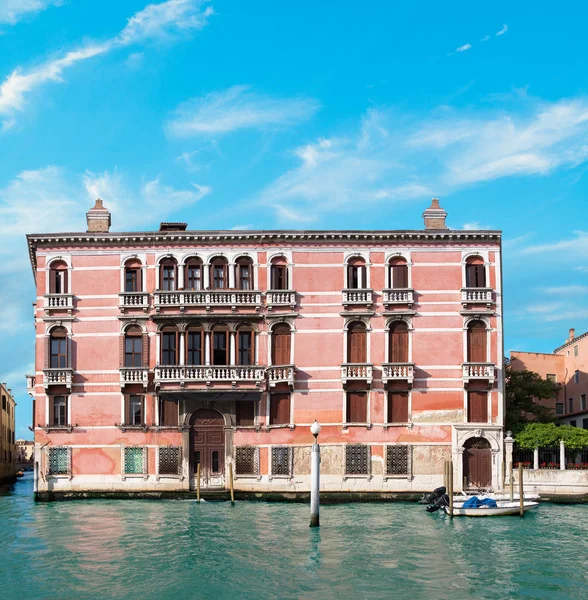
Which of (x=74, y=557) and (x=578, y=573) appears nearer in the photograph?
(x=578, y=573)

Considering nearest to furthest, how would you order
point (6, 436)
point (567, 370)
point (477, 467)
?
point (477, 467)
point (567, 370)
point (6, 436)

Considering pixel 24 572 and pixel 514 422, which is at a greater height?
pixel 514 422

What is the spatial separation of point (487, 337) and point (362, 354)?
5.72m

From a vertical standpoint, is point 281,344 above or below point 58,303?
below

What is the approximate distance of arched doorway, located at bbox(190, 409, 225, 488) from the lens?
141 ft

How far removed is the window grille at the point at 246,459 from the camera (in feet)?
140

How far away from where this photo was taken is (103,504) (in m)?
40.0

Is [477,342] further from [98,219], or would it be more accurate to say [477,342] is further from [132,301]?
[98,219]

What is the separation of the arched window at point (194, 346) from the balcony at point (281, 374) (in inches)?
128

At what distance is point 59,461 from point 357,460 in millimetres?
13579

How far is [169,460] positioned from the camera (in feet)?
141

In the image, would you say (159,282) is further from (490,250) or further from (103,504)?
(490,250)

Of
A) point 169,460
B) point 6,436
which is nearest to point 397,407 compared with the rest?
point 169,460

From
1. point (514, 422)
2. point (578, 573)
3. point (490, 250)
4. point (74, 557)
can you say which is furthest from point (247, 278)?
point (578, 573)
